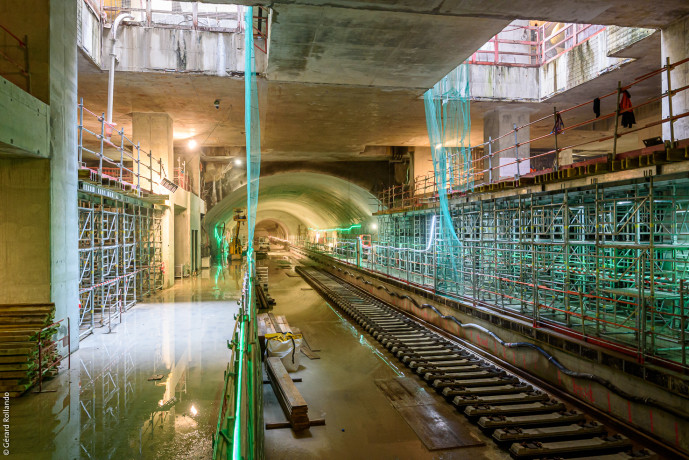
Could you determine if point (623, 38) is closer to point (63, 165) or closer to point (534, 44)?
point (534, 44)

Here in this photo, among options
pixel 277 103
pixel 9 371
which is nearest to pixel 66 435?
pixel 9 371

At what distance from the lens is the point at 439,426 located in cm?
554

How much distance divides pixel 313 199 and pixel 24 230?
2763cm

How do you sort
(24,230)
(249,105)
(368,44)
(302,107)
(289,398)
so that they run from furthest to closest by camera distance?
1. (302,107)
2. (368,44)
3. (249,105)
4. (24,230)
5. (289,398)

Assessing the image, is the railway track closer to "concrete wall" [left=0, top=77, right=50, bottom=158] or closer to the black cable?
the black cable

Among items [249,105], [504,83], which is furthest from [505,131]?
[249,105]

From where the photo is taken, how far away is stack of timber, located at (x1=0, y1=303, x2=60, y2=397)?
5297 mm

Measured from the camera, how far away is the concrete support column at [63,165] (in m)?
6.52

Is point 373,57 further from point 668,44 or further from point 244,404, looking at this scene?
point 244,404

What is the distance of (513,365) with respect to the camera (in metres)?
7.82

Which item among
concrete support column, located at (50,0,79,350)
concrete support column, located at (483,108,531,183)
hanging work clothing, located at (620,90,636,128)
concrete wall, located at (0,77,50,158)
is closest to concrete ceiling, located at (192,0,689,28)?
hanging work clothing, located at (620,90,636,128)

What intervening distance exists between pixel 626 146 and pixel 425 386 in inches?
744

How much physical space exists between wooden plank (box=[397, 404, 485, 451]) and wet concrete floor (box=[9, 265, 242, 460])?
8.09ft

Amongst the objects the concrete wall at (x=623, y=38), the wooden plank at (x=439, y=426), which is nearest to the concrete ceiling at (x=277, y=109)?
the concrete wall at (x=623, y=38)
